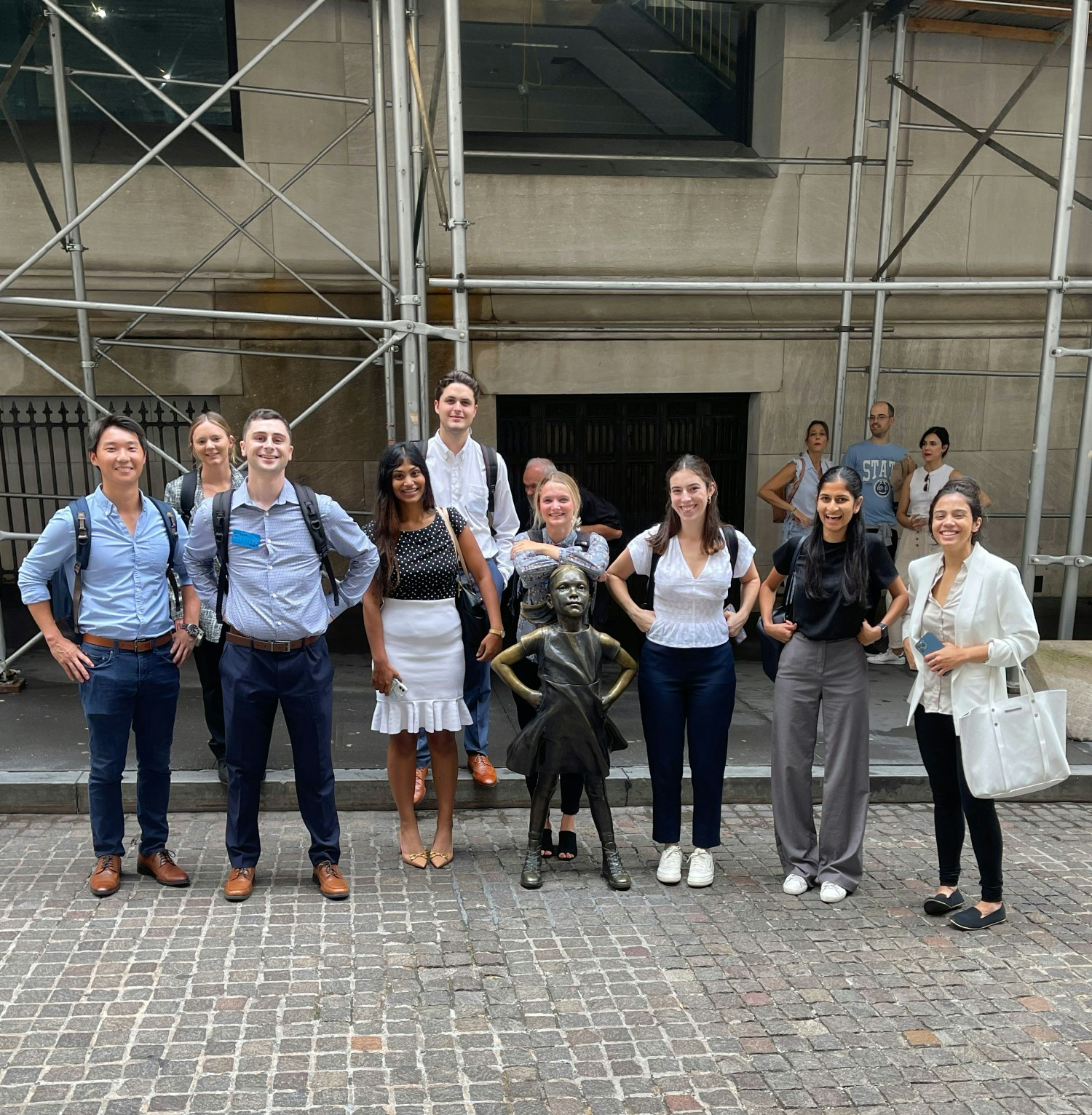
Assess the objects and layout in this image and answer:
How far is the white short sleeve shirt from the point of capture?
175 inches

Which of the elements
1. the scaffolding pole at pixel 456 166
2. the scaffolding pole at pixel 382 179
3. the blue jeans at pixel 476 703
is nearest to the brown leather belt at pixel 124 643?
the blue jeans at pixel 476 703

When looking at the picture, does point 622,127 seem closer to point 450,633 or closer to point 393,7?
point 393,7

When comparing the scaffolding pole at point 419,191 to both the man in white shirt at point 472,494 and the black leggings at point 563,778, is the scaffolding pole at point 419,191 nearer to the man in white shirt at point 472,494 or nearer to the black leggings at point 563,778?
the man in white shirt at point 472,494

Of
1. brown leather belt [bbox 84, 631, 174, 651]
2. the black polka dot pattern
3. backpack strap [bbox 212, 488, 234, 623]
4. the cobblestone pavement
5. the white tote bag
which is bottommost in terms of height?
the cobblestone pavement

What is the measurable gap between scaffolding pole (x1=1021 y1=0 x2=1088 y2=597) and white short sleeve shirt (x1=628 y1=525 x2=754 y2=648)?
3008 mm

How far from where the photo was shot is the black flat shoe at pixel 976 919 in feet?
13.7

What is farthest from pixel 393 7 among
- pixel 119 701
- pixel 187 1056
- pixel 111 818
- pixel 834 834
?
pixel 187 1056

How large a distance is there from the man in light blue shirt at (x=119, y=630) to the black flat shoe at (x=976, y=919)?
318 cm

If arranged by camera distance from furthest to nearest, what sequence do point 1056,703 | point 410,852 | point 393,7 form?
point 393,7 < point 410,852 < point 1056,703

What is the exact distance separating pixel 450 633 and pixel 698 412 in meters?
5.46

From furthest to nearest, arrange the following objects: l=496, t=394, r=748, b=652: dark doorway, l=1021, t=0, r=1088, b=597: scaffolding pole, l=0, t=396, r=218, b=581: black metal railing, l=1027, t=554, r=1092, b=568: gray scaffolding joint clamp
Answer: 1. l=496, t=394, r=748, b=652: dark doorway
2. l=0, t=396, r=218, b=581: black metal railing
3. l=1027, t=554, r=1092, b=568: gray scaffolding joint clamp
4. l=1021, t=0, r=1088, b=597: scaffolding pole

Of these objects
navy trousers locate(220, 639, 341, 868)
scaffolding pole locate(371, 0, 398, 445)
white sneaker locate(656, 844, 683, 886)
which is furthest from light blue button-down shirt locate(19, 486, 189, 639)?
scaffolding pole locate(371, 0, 398, 445)

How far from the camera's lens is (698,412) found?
945 centimetres

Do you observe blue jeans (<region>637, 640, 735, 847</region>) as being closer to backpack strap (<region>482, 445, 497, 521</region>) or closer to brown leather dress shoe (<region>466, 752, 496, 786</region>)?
brown leather dress shoe (<region>466, 752, 496, 786</region>)
